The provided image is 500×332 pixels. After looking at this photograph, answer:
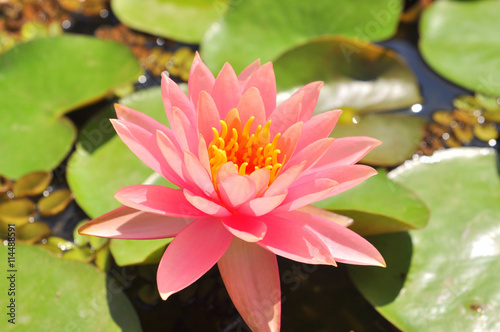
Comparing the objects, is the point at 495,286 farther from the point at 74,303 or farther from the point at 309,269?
the point at 74,303

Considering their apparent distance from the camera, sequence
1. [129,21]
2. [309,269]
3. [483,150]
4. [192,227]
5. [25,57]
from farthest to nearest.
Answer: [129,21] → [25,57] → [483,150] → [309,269] → [192,227]

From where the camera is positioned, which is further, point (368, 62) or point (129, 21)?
point (129, 21)

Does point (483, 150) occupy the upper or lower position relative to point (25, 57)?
lower

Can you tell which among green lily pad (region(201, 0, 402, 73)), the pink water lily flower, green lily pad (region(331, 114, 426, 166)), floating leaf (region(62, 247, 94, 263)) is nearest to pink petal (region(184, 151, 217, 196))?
the pink water lily flower

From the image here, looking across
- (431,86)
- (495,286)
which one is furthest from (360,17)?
(495,286)

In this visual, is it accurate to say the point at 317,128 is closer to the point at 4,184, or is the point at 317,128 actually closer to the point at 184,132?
the point at 184,132

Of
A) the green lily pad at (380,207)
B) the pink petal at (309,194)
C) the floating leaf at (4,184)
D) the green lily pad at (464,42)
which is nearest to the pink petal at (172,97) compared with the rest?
the pink petal at (309,194)

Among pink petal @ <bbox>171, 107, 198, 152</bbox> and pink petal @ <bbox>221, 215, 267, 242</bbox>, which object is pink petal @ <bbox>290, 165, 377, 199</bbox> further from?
pink petal @ <bbox>171, 107, 198, 152</bbox>
